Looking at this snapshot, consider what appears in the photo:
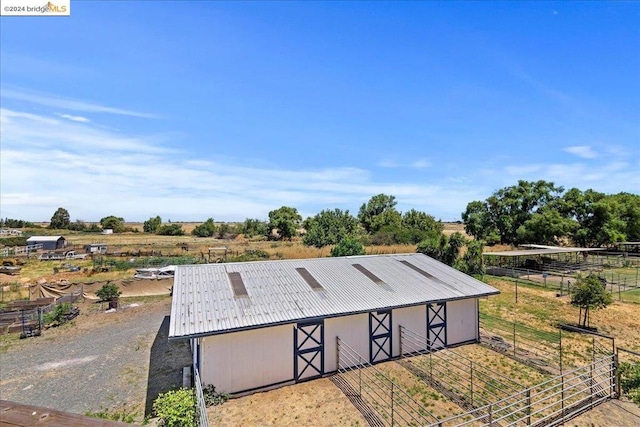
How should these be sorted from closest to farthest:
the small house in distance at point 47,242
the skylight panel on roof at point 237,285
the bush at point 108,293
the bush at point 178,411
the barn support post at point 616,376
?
1. the bush at point 178,411
2. the barn support post at point 616,376
3. the skylight panel on roof at point 237,285
4. the bush at point 108,293
5. the small house in distance at point 47,242

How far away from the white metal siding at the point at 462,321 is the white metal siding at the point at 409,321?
4.78 feet

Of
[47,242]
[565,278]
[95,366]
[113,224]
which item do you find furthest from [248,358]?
[113,224]

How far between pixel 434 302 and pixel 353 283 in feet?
11.7

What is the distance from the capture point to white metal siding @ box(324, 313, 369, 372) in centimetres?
1288

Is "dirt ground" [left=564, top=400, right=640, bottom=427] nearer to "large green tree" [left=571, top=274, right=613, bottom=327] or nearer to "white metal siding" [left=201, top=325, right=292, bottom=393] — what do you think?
"large green tree" [left=571, top=274, right=613, bottom=327]

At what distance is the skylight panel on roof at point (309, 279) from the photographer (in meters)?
14.5

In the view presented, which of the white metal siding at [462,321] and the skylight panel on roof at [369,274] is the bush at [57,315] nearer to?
the skylight panel on roof at [369,274]

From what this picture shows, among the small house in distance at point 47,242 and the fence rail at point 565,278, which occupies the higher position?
the small house in distance at point 47,242

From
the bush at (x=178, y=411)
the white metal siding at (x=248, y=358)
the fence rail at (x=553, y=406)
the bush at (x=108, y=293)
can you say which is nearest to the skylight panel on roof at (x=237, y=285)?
the white metal siding at (x=248, y=358)

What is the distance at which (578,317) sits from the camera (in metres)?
19.2

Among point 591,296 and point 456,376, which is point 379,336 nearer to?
point 456,376

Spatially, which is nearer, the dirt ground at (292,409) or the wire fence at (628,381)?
the dirt ground at (292,409)

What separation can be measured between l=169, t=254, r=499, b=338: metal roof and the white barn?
0.13ft

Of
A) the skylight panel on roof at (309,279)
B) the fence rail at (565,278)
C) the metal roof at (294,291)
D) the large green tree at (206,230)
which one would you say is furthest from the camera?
the large green tree at (206,230)
